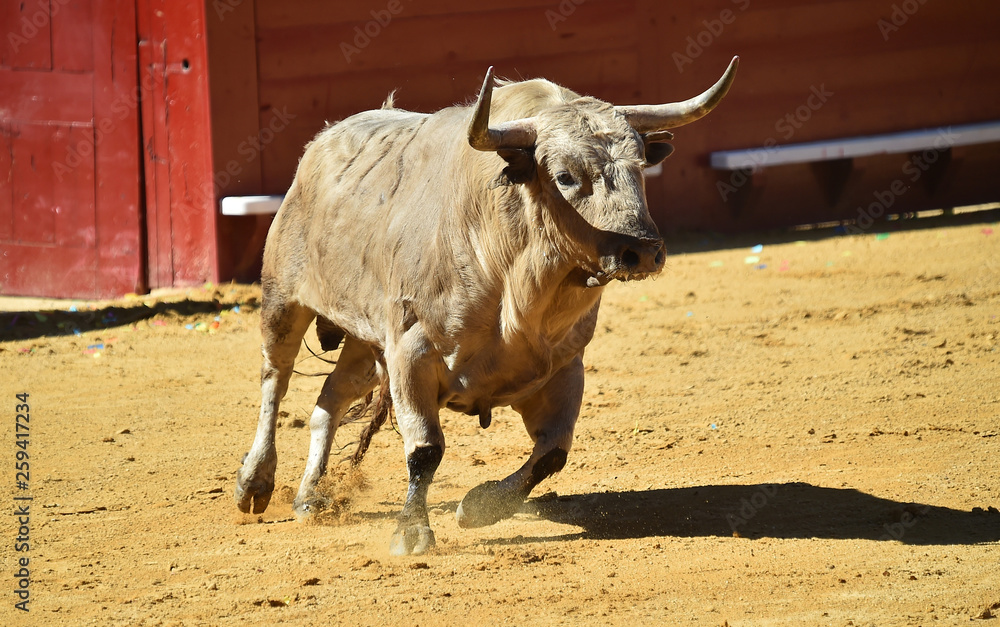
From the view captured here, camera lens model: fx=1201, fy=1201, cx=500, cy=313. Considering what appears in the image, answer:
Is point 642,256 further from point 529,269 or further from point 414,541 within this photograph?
point 414,541

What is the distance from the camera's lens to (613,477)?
5.59 meters

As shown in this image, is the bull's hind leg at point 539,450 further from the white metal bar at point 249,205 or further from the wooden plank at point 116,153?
the wooden plank at point 116,153

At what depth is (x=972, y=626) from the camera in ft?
11.7

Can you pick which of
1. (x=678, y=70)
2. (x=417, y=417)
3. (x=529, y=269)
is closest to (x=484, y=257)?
(x=529, y=269)

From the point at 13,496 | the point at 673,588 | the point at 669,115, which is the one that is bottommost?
the point at 13,496

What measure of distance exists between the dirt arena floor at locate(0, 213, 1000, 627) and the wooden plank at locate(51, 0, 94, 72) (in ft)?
6.86

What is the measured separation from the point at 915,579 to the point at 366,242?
8.25 feet

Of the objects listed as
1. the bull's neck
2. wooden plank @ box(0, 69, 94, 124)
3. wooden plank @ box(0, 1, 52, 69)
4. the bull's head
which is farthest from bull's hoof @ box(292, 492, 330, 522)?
wooden plank @ box(0, 1, 52, 69)

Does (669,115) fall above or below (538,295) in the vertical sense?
above

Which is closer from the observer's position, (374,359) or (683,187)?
(374,359)

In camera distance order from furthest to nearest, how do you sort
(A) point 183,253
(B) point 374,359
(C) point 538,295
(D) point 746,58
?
(D) point 746,58 → (A) point 183,253 → (B) point 374,359 → (C) point 538,295

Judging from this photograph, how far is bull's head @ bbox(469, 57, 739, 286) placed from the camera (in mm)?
3986

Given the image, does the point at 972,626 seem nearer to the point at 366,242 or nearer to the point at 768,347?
the point at 366,242

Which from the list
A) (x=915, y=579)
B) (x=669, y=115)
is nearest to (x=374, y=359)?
(x=669, y=115)
